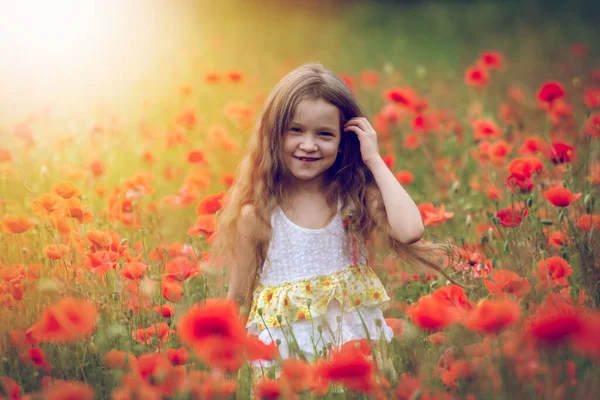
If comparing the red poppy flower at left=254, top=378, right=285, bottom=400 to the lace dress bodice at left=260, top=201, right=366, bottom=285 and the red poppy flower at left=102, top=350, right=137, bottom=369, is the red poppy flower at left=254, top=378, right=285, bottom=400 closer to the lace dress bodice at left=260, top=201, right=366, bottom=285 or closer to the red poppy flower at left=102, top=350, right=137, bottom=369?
the red poppy flower at left=102, top=350, right=137, bottom=369

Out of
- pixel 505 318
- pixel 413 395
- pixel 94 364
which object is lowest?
pixel 94 364

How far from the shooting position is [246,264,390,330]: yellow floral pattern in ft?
7.85

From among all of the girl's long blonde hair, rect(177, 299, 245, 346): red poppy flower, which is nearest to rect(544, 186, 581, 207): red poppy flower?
the girl's long blonde hair

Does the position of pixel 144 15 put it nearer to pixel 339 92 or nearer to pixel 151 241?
pixel 151 241

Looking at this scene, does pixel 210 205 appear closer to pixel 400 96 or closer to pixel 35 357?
pixel 35 357

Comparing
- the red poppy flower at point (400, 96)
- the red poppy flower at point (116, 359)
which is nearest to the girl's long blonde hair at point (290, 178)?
the red poppy flower at point (116, 359)

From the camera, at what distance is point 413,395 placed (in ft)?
5.52

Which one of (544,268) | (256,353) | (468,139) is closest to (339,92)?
(544,268)

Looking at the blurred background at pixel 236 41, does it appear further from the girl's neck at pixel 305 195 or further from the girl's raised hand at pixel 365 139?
the girl's raised hand at pixel 365 139

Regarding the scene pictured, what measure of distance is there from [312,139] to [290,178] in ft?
0.67

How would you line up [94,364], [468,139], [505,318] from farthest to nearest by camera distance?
[468,139], [94,364], [505,318]

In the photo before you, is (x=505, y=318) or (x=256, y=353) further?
(x=256, y=353)

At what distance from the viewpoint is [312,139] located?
2.45 meters

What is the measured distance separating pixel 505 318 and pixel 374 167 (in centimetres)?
106
